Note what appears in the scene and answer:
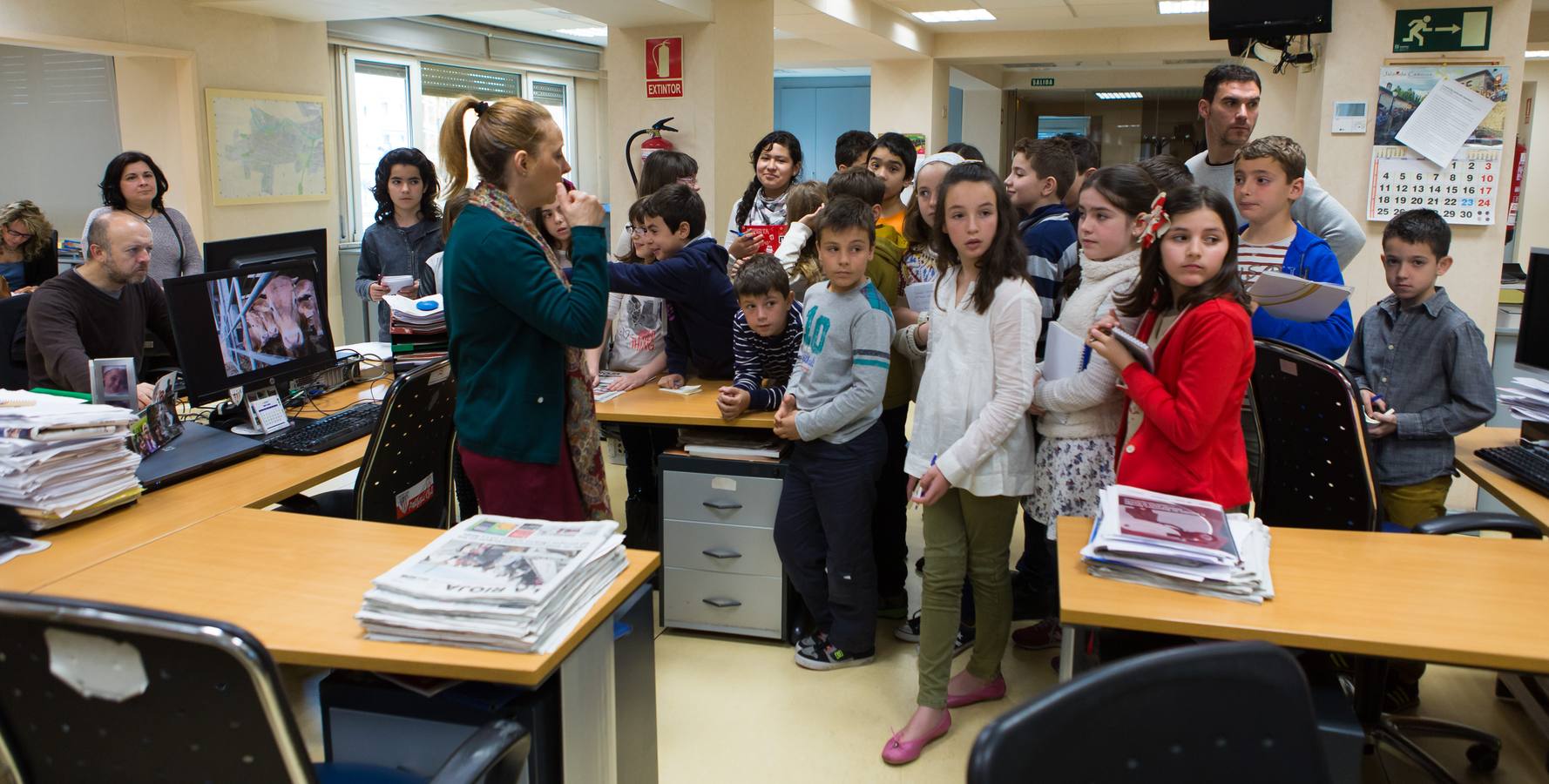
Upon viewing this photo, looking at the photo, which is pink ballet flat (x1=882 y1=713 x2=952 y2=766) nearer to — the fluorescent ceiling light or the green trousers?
the green trousers

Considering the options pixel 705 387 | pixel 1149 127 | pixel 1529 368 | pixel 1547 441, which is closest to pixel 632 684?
pixel 705 387

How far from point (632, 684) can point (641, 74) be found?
5.21m

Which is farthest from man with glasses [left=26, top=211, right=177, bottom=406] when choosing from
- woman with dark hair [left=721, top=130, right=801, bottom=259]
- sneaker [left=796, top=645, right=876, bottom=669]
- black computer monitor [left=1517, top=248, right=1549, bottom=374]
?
black computer monitor [left=1517, top=248, right=1549, bottom=374]

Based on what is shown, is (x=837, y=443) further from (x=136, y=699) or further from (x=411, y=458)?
(x=136, y=699)

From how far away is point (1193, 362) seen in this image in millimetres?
1992

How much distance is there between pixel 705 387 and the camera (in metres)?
3.44

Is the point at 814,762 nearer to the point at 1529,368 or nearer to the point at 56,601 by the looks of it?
the point at 56,601

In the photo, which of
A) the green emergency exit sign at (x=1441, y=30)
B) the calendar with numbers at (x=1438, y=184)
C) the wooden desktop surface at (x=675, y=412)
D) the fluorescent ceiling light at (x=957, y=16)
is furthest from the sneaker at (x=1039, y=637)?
the fluorescent ceiling light at (x=957, y=16)

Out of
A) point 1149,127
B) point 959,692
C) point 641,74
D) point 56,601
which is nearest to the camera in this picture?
point 56,601

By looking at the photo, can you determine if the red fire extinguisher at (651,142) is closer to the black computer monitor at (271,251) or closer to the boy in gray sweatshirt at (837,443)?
the black computer monitor at (271,251)

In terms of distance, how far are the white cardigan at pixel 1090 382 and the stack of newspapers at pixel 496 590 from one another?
1092 millimetres

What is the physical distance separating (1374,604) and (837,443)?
144 centimetres

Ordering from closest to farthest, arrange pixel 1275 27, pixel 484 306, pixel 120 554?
pixel 120 554 < pixel 484 306 < pixel 1275 27

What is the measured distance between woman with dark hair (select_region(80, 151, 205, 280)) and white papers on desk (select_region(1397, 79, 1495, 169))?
220 inches
